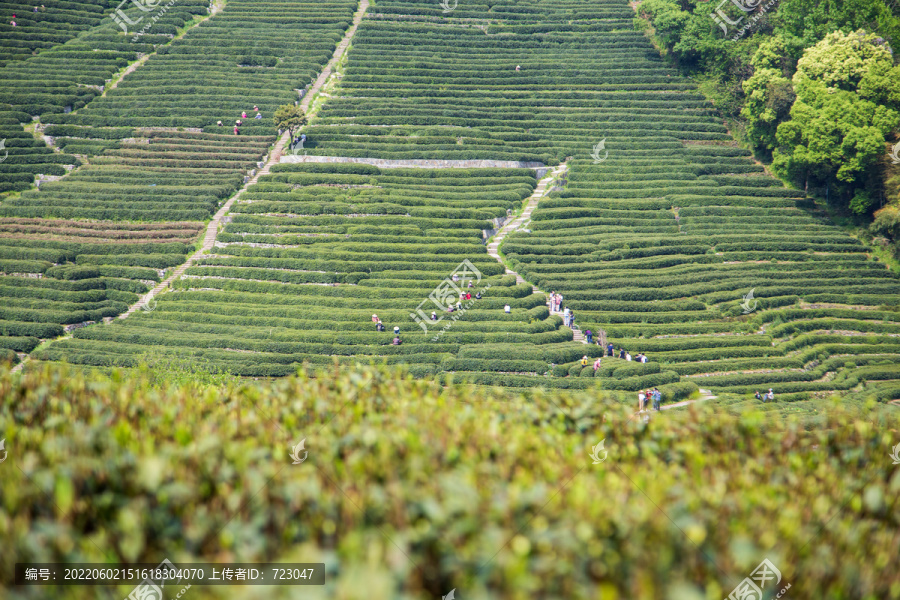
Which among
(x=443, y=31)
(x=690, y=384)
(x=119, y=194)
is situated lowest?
(x=119, y=194)

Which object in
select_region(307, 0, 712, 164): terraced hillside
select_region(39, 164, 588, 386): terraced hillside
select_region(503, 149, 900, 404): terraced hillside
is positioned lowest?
select_region(39, 164, 588, 386): terraced hillside

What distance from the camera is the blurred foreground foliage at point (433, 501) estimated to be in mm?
8570

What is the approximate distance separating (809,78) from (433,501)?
152ft

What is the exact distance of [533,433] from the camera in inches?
504

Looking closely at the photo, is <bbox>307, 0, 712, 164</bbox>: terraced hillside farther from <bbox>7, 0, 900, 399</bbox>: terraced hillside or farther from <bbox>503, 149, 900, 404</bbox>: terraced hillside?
<bbox>503, 149, 900, 404</bbox>: terraced hillside

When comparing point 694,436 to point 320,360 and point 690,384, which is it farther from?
point 320,360

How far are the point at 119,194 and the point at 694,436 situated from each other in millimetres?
39480

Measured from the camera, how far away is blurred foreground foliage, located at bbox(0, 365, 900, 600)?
857 cm

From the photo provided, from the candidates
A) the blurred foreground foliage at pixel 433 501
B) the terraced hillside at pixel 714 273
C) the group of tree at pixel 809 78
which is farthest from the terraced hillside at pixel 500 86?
the blurred foreground foliage at pixel 433 501

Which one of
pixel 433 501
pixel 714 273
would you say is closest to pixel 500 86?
pixel 714 273

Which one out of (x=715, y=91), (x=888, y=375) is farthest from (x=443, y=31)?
(x=888, y=375)

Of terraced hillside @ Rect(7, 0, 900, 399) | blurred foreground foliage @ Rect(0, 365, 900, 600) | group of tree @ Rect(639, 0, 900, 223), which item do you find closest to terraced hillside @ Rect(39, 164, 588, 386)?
terraced hillside @ Rect(7, 0, 900, 399)

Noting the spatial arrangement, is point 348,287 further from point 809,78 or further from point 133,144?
point 809,78

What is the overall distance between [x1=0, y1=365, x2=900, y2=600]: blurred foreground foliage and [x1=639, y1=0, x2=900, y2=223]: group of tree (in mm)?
34084
